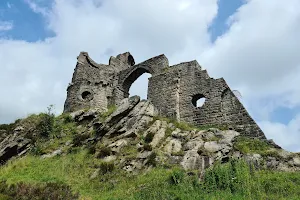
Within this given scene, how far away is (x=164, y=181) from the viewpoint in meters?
13.1

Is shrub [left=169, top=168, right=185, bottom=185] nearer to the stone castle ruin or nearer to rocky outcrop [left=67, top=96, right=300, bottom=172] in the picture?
rocky outcrop [left=67, top=96, right=300, bottom=172]

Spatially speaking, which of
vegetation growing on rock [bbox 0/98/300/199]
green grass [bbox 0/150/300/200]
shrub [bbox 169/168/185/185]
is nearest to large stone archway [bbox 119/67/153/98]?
vegetation growing on rock [bbox 0/98/300/199]

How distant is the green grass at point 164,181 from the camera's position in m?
11.2

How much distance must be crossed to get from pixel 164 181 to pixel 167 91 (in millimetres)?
11014

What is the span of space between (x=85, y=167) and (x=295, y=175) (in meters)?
9.89

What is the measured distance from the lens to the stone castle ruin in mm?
20203

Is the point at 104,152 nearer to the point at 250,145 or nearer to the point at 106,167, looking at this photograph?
the point at 106,167

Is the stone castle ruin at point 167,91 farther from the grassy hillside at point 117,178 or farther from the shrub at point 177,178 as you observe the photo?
the shrub at point 177,178

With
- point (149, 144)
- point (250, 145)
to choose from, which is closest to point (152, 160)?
point (149, 144)

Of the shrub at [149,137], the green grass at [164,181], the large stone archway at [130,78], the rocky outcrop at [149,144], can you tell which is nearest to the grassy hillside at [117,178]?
the green grass at [164,181]

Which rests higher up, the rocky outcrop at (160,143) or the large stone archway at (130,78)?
the large stone archway at (130,78)

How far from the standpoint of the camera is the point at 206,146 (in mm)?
16641

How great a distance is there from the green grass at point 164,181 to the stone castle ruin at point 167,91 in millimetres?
6329

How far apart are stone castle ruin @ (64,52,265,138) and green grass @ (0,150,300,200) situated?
6.33 meters
